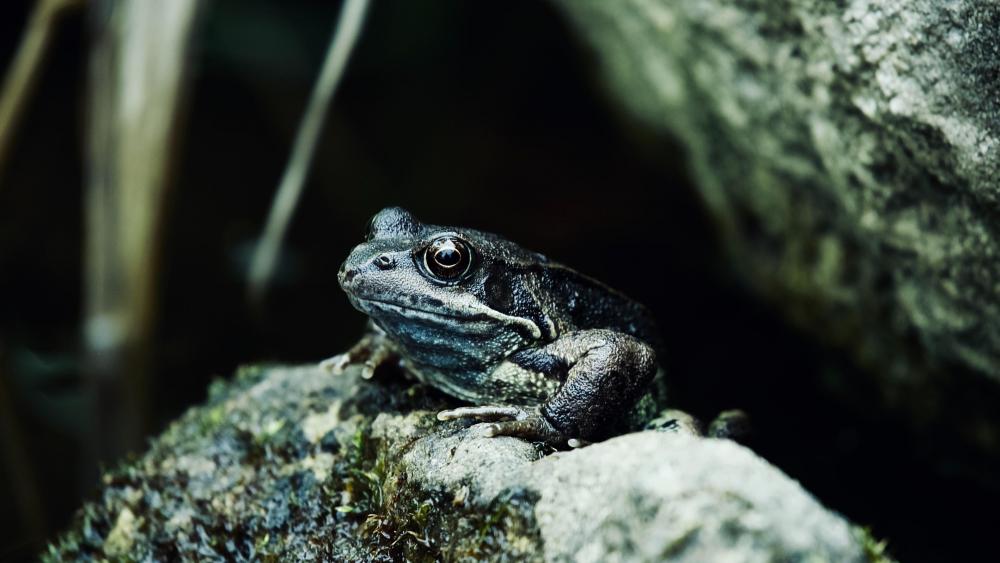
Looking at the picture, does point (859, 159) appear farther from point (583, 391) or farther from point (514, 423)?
point (514, 423)

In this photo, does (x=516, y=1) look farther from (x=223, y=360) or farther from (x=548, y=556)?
(x=548, y=556)

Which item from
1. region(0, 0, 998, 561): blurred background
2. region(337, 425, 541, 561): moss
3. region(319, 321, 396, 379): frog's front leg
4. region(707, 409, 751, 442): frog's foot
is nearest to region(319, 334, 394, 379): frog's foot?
region(319, 321, 396, 379): frog's front leg

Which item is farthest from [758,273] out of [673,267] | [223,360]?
[223,360]

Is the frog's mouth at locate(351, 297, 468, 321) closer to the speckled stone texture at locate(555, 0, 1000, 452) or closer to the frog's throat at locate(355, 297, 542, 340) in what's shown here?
the frog's throat at locate(355, 297, 542, 340)

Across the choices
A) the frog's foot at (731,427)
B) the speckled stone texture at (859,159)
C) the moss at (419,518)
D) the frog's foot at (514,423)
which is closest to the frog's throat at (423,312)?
the frog's foot at (514,423)

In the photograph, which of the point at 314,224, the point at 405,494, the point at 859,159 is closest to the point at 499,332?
the point at 405,494

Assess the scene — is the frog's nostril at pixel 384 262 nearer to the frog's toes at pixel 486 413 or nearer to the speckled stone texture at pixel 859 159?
the frog's toes at pixel 486 413

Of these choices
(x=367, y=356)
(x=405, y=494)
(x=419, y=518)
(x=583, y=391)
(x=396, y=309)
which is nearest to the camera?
(x=419, y=518)
